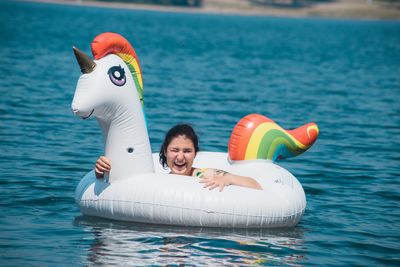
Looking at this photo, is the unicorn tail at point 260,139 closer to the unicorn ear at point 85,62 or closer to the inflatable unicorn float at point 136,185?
the inflatable unicorn float at point 136,185

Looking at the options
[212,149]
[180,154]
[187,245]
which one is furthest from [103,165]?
[212,149]

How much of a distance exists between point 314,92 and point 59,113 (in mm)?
9075

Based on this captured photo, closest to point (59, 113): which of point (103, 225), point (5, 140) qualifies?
point (5, 140)

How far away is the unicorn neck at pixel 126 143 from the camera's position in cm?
841

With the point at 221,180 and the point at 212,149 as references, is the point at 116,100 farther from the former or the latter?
the point at 212,149

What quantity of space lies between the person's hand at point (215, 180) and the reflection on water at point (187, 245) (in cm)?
46

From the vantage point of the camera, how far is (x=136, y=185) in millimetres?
8438

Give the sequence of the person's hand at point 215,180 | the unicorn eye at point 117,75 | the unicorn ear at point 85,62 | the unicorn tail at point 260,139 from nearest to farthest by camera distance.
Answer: the unicorn ear at point 85,62, the unicorn eye at point 117,75, the person's hand at point 215,180, the unicorn tail at point 260,139

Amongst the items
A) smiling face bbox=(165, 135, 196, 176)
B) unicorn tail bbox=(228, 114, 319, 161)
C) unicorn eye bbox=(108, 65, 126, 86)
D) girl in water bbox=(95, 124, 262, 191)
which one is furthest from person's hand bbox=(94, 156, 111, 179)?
unicorn tail bbox=(228, 114, 319, 161)

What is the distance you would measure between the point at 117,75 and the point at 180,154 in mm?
1192

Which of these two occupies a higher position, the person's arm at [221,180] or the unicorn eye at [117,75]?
the unicorn eye at [117,75]

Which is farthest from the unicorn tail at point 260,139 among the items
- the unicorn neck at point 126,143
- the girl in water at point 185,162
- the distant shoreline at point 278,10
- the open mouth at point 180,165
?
the distant shoreline at point 278,10

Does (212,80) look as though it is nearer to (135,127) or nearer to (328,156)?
(328,156)

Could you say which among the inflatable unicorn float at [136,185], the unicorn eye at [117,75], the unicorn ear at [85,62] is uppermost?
the unicorn ear at [85,62]
